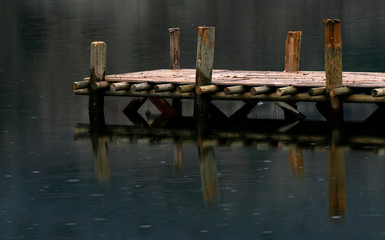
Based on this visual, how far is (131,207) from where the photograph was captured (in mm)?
16516

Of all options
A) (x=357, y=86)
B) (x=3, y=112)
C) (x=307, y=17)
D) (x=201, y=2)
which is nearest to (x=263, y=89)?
(x=357, y=86)

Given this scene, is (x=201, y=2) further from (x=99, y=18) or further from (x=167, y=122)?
(x=167, y=122)

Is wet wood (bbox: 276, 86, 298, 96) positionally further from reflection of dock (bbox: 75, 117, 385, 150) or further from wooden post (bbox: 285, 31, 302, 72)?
wooden post (bbox: 285, 31, 302, 72)

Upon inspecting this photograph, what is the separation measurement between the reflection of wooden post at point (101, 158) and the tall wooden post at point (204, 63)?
9.03ft

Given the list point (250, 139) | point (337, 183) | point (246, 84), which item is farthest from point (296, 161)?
point (246, 84)

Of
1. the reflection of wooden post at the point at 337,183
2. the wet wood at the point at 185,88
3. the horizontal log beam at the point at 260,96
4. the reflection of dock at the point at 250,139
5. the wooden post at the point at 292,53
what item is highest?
the wooden post at the point at 292,53

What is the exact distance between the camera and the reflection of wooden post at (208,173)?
17.1m

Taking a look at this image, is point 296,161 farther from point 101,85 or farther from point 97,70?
point 97,70

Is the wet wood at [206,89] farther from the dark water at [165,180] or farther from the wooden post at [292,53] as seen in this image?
the wooden post at [292,53]

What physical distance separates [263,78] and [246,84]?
1319mm

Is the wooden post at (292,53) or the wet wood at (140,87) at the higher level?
the wooden post at (292,53)

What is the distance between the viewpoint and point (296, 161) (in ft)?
65.8

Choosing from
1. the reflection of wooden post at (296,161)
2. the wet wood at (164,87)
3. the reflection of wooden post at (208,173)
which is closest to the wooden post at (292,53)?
the wet wood at (164,87)

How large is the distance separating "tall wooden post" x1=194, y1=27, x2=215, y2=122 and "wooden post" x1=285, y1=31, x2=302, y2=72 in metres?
3.31
